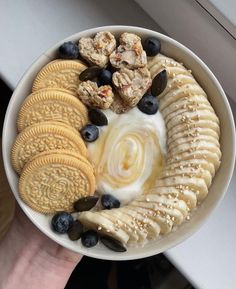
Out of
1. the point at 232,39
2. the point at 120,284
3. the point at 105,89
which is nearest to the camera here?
the point at 105,89

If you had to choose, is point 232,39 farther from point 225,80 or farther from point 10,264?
point 10,264

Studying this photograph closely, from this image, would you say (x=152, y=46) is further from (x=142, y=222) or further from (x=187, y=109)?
(x=142, y=222)

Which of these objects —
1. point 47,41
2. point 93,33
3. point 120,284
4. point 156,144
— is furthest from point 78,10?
point 120,284

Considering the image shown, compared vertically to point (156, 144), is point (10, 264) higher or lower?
lower

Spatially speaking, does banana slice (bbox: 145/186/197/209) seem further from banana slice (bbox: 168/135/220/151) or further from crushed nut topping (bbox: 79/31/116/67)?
crushed nut topping (bbox: 79/31/116/67)

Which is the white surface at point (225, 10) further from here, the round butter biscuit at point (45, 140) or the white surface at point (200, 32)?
→ the round butter biscuit at point (45, 140)

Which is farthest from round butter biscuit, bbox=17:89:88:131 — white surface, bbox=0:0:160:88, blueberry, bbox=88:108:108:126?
→ white surface, bbox=0:0:160:88

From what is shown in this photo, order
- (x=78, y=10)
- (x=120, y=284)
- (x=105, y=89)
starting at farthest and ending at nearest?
(x=120, y=284)
(x=78, y=10)
(x=105, y=89)
